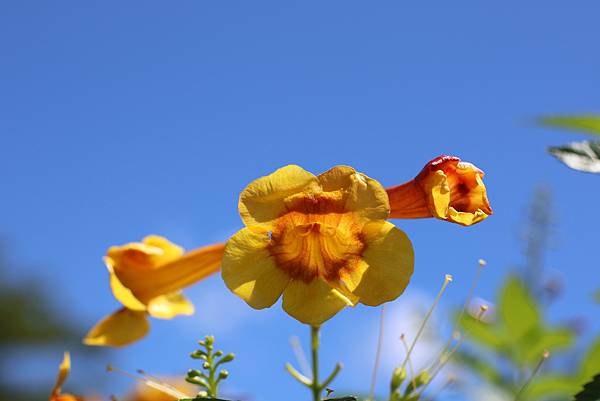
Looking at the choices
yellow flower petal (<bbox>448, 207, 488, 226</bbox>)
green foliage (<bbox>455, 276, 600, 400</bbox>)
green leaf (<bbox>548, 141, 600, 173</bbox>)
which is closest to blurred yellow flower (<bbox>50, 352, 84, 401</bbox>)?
yellow flower petal (<bbox>448, 207, 488, 226</bbox>)

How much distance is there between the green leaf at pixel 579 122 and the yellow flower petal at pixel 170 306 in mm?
1467

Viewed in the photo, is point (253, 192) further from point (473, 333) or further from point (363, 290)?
point (473, 333)

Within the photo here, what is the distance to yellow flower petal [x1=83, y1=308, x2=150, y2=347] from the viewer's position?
2.66m

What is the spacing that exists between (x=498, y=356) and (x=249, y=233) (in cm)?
305

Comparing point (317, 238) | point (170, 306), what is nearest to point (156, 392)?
point (170, 306)

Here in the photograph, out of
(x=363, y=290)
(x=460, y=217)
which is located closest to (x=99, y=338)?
(x=363, y=290)

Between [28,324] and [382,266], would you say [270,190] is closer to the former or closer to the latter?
[382,266]

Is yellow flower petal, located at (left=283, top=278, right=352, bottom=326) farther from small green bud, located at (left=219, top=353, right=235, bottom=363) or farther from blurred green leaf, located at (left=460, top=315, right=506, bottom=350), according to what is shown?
blurred green leaf, located at (left=460, top=315, right=506, bottom=350)

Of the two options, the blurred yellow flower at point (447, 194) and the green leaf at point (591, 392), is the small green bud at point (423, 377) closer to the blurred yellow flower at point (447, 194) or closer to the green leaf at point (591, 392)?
the blurred yellow flower at point (447, 194)

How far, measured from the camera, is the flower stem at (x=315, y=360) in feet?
6.43

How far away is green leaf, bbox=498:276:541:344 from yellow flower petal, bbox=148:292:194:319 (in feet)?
7.10

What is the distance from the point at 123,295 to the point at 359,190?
3.75 ft

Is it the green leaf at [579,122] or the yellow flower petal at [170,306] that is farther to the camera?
the yellow flower petal at [170,306]

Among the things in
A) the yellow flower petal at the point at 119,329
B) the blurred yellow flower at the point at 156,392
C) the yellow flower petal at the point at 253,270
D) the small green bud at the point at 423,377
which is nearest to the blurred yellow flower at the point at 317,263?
the yellow flower petal at the point at 253,270
